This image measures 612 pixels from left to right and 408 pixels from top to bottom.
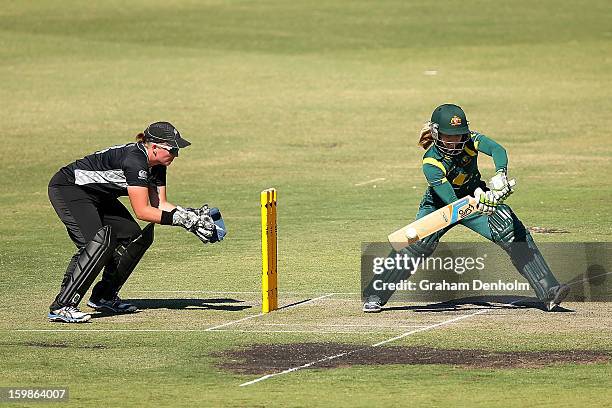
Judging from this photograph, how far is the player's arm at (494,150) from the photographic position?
500 inches

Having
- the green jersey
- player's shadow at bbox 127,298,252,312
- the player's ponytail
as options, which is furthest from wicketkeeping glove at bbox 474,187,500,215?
player's shadow at bbox 127,298,252,312

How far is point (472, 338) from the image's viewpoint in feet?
38.9

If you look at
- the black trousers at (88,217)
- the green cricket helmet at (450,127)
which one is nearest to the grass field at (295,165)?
the black trousers at (88,217)

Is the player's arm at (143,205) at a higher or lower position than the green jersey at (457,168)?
lower

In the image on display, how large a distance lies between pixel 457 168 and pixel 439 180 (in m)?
0.31

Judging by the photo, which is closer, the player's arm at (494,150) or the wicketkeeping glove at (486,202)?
the wicketkeeping glove at (486,202)

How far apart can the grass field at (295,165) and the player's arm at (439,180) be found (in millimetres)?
1073

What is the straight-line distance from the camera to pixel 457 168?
42.6 ft

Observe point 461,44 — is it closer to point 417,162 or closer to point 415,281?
point 417,162

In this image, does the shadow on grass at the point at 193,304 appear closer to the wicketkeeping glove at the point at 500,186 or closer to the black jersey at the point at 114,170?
the black jersey at the point at 114,170

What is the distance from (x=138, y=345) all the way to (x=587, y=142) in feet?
57.0

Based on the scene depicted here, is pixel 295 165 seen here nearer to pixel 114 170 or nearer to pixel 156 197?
pixel 156 197

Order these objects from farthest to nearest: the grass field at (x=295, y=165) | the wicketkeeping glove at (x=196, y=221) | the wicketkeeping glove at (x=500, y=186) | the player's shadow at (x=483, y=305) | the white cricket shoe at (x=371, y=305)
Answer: the player's shadow at (x=483, y=305), the white cricket shoe at (x=371, y=305), the wicketkeeping glove at (x=196, y=221), the wicketkeeping glove at (x=500, y=186), the grass field at (x=295, y=165)

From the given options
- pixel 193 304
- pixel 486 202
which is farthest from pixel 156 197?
pixel 486 202
